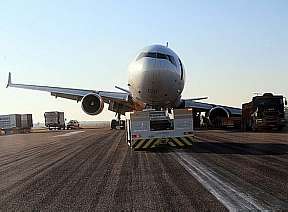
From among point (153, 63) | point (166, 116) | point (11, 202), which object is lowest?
point (11, 202)

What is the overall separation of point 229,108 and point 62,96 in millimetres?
13828

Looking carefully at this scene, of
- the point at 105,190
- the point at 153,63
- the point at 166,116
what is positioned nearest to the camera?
the point at 105,190

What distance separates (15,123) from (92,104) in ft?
130

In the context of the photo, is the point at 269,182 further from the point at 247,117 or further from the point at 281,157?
the point at 247,117

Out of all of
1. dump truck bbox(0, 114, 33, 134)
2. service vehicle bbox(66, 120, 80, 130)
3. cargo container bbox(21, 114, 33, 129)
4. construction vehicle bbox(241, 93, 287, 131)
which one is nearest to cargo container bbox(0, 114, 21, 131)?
dump truck bbox(0, 114, 33, 134)

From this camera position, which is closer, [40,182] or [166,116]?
[40,182]

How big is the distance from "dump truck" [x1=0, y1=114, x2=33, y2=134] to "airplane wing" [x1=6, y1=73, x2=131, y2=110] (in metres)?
26.7

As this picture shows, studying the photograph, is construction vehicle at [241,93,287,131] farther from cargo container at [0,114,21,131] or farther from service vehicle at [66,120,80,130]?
service vehicle at [66,120,80,130]

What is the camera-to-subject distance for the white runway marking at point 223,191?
6.57 meters

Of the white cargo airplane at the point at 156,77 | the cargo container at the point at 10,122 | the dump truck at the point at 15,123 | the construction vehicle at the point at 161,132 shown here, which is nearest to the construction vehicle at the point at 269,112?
the white cargo airplane at the point at 156,77

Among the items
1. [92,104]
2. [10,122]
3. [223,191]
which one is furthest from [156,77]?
[10,122]

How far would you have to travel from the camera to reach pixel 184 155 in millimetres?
14836

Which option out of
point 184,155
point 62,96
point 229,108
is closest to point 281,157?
point 184,155

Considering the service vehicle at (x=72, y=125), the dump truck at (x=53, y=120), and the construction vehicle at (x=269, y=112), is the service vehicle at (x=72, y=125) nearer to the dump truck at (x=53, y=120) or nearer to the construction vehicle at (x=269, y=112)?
the dump truck at (x=53, y=120)
